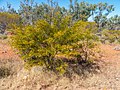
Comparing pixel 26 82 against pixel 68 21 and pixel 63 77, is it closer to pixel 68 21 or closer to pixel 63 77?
pixel 63 77

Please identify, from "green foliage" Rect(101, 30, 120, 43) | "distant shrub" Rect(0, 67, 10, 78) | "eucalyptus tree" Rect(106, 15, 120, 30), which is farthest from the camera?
"eucalyptus tree" Rect(106, 15, 120, 30)

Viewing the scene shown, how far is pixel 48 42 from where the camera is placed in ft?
24.5

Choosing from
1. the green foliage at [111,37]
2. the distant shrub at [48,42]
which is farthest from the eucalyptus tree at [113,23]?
the distant shrub at [48,42]

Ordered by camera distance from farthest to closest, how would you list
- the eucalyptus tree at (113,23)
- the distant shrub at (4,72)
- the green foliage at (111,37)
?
the eucalyptus tree at (113,23) < the green foliage at (111,37) < the distant shrub at (4,72)

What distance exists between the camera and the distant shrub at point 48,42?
7.47 meters

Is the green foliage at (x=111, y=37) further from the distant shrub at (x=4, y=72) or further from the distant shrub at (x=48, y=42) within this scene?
the distant shrub at (x=4, y=72)

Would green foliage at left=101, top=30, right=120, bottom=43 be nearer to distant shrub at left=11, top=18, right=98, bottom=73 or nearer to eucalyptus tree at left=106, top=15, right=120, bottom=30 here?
distant shrub at left=11, top=18, right=98, bottom=73

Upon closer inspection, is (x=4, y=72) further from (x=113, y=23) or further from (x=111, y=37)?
(x=113, y=23)

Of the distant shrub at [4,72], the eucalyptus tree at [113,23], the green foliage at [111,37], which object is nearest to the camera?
the distant shrub at [4,72]

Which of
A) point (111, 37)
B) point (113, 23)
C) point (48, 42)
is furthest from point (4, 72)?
point (113, 23)

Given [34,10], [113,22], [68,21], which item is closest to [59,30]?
[68,21]

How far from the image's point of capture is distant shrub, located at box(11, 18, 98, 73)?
294 inches

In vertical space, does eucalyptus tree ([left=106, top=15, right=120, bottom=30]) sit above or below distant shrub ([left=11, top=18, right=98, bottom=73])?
above

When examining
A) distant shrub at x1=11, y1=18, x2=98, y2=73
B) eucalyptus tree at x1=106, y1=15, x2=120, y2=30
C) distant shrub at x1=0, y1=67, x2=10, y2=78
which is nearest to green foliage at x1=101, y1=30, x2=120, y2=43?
distant shrub at x1=11, y1=18, x2=98, y2=73
